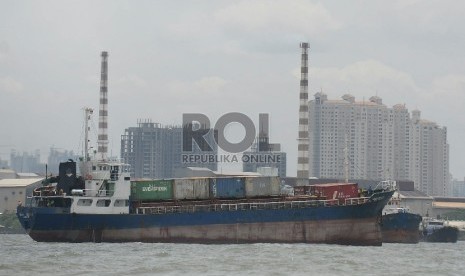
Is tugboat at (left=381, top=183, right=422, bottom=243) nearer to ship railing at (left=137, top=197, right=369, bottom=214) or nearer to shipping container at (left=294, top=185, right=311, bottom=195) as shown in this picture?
shipping container at (left=294, top=185, right=311, bottom=195)

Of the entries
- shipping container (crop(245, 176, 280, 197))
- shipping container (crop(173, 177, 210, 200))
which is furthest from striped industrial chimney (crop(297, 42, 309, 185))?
shipping container (crop(173, 177, 210, 200))

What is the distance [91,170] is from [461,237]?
88.7 metres

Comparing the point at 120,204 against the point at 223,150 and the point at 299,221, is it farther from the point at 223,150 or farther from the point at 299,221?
the point at 223,150

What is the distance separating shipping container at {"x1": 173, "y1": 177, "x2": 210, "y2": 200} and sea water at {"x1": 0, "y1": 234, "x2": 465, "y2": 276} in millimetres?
6274

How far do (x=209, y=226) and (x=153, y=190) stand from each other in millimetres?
5879


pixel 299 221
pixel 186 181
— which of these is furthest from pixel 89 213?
pixel 299 221

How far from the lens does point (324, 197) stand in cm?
8625

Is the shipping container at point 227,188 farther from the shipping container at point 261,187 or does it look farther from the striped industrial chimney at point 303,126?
the striped industrial chimney at point 303,126

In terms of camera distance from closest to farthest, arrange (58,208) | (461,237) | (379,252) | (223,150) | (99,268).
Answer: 1. (99,268)
2. (379,252)
3. (58,208)
4. (461,237)
5. (223,150)

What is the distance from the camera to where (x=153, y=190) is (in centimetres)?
8725

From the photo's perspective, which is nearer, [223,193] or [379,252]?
[379,252]

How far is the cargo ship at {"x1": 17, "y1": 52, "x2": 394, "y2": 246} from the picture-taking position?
84500 millimetres

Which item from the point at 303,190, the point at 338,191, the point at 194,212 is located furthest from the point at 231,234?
the point at 338,191

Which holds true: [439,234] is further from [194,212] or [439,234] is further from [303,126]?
[194,212]
